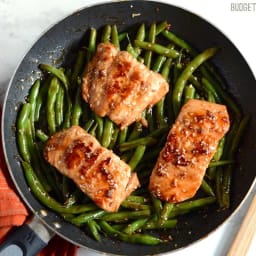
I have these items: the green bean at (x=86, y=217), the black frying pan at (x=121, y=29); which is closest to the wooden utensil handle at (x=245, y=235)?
the black frying pan at (x=121, y=29)

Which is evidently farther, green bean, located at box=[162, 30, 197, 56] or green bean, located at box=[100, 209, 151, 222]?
green bean, located at box=[162, 30, 197, 56]

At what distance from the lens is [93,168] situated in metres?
2.88

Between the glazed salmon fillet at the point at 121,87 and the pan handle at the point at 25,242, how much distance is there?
666mm

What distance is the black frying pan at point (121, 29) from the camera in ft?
9.80

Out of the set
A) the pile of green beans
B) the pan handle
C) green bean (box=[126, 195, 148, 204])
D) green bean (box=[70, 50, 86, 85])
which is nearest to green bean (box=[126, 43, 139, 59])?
the pile of green beans

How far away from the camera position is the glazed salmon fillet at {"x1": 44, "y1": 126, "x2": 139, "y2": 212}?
287cm

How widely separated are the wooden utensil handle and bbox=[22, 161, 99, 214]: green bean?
0.82 metres

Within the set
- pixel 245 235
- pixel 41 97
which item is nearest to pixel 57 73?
pixel 41 97

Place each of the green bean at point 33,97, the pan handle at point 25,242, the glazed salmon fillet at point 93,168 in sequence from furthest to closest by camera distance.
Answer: the green bean at point 33,97 → the glazed salmon fillet at point 93,168 → the pan handle at point 25,242

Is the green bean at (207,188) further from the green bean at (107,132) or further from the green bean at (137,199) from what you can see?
the green bean at (107,132)

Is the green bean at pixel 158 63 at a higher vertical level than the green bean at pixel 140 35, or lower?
lower

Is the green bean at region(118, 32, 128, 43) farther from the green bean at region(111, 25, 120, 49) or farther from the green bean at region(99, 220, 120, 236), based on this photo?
the green bean at region(99, 220, 120, 236)

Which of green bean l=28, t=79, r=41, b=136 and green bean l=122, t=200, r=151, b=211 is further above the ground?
green bean l=28, t=79, r=41, b=136

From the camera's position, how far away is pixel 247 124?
3074 millimetres
